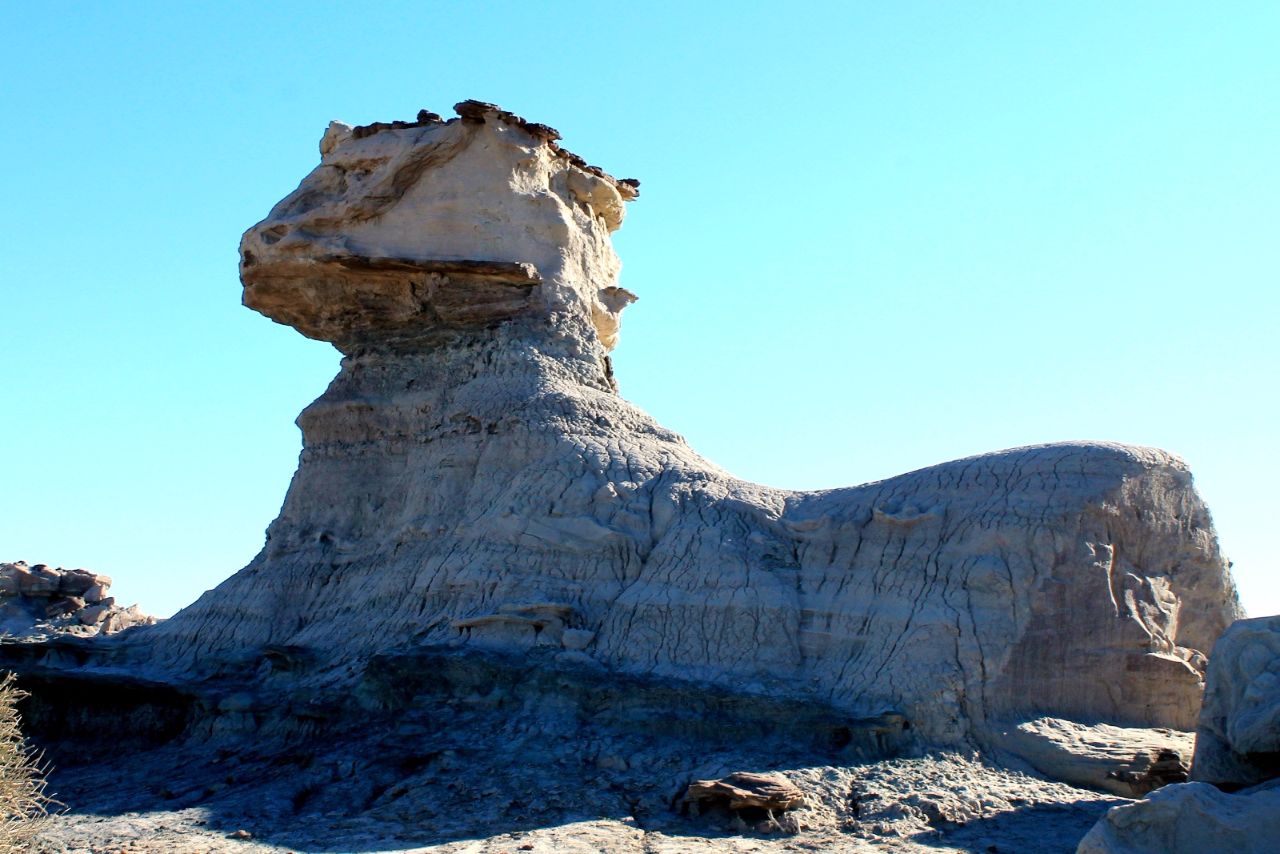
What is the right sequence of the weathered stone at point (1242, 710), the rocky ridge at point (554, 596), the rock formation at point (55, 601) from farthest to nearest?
the rock formation at point (55, 601) → the rocky ridge at point (554, 596) → the weathered stone at point (1242, 710)

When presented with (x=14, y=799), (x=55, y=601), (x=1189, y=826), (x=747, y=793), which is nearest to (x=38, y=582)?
(x=55, y=601)

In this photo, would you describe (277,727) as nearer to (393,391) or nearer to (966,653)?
(393,391)

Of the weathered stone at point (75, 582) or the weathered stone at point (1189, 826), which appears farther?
the weathered stone at point (75, 582)

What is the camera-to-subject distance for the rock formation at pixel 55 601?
21.8 meters

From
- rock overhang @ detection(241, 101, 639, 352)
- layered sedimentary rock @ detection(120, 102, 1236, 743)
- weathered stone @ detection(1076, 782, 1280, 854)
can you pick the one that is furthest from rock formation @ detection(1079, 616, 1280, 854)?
rock overhang @ detection(241, 101, 639, 352)

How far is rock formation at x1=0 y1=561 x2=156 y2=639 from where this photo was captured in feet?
71.4

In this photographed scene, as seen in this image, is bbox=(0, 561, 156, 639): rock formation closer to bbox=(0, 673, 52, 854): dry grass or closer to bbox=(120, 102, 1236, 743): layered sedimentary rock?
bbox=(120, 102, 1236, 743): layered sedimentary rock

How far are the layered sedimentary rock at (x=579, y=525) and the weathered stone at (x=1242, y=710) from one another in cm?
196

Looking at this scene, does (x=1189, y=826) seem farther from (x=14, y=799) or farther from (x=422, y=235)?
(x=422, y=235)

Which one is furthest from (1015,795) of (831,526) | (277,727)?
(277,727)

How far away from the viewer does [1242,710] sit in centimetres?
1015

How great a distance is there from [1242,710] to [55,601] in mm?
17946

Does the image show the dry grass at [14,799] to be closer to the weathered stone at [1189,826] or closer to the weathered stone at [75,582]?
the weathered stone at [1189,826]

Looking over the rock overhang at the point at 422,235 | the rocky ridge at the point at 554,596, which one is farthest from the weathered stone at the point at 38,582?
the rock overhang at the point at 422,235
